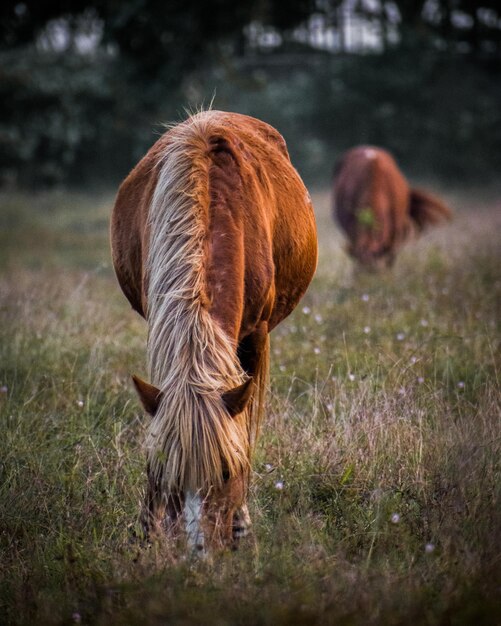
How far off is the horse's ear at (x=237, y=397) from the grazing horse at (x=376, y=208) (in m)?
6.00

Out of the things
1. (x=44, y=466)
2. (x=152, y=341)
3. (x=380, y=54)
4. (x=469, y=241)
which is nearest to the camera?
(x=152, y=341)

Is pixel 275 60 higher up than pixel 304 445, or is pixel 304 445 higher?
pixel 275 60

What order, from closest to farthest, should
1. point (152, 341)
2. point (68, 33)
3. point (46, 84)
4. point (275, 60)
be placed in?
point (152, 341)
point (46, 84)
point (68, 33)
point (275, 60)

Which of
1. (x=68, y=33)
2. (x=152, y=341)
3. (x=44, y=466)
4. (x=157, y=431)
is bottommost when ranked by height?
(x=44, y=466)

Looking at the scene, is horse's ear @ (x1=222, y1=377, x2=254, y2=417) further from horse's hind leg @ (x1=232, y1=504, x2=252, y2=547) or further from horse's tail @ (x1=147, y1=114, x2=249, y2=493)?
horse's hind leg @ (x1=232, y1=504, x2=252, y2=547)

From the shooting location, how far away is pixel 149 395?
7.99ft

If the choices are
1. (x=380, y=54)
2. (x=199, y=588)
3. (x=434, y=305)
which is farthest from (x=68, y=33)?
(x=199, y=588)

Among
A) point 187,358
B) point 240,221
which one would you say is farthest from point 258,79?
point 187,358

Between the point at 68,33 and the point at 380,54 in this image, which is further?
the point at 380,54

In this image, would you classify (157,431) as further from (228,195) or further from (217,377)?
(228,195)

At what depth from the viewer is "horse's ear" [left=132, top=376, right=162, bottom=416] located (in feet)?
7.90

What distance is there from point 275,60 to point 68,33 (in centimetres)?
667

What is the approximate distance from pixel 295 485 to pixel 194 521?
1.09 meters

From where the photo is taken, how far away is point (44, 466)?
3.57 meters
